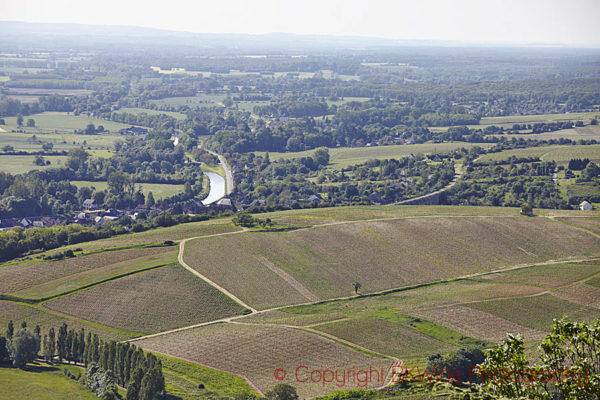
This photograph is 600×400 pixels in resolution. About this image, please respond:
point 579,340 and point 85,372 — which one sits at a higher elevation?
point 579,340

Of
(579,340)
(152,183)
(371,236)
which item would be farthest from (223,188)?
(579,340)

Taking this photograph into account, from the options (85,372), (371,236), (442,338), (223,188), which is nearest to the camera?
(85,372)

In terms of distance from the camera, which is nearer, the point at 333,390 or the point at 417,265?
the point at 333,390

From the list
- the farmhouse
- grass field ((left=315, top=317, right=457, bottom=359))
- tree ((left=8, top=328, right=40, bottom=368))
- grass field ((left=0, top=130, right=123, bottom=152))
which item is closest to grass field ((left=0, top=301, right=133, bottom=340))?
tree ((left=8, top=328, right=40, bottom=368))

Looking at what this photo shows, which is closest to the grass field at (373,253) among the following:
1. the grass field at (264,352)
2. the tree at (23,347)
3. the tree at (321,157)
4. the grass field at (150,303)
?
the grass field at (150,303)

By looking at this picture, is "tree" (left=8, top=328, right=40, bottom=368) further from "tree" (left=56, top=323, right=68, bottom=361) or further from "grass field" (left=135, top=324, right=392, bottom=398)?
"grass field" (left=135, top=324, right=392, bottom=398)

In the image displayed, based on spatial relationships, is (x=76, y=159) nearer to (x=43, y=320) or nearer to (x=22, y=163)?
(x=22, y=163)

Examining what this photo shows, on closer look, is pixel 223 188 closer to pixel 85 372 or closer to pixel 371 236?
pixel 371 236
